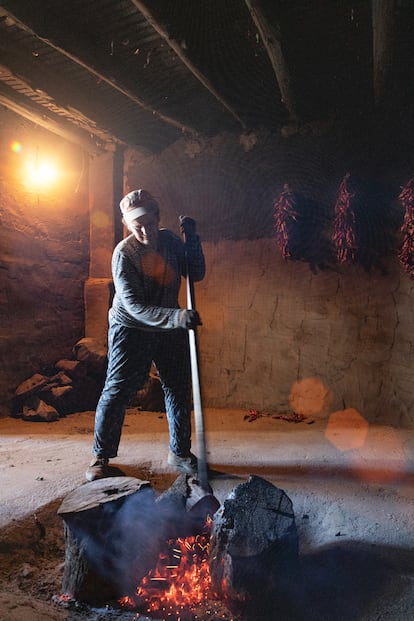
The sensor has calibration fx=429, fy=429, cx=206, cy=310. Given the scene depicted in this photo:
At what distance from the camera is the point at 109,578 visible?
236 centimetres

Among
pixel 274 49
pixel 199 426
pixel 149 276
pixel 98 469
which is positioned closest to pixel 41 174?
pixel 149 276

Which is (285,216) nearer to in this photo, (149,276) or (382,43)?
(382,43)

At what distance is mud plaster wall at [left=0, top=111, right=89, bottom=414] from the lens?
5.52m

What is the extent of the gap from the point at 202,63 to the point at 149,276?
2159 millimetres

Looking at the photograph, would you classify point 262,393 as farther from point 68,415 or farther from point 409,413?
point 68,415

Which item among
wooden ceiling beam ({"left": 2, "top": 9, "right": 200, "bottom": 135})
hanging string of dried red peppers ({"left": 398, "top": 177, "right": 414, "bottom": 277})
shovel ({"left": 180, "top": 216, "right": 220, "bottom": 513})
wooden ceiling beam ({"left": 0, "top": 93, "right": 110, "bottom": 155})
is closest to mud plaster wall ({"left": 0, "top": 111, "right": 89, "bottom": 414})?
wooden ceiling beam ({"left": 0, "top": 93, "right": 110, "bottom": 155})

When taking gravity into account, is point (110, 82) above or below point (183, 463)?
above

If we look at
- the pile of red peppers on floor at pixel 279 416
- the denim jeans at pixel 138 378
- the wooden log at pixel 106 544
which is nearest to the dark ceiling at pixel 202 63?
the denim jeans at pixel 138 378

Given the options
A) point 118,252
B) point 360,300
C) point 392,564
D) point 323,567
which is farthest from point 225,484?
point 360,300

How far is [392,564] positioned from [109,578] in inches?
60.4

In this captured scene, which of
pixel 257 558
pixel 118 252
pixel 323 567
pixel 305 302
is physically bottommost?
pixel 323 567

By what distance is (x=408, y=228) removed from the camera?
4.44 meters

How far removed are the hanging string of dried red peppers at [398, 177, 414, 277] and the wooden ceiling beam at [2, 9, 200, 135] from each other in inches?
109

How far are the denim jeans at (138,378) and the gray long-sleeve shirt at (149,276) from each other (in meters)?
0.17
